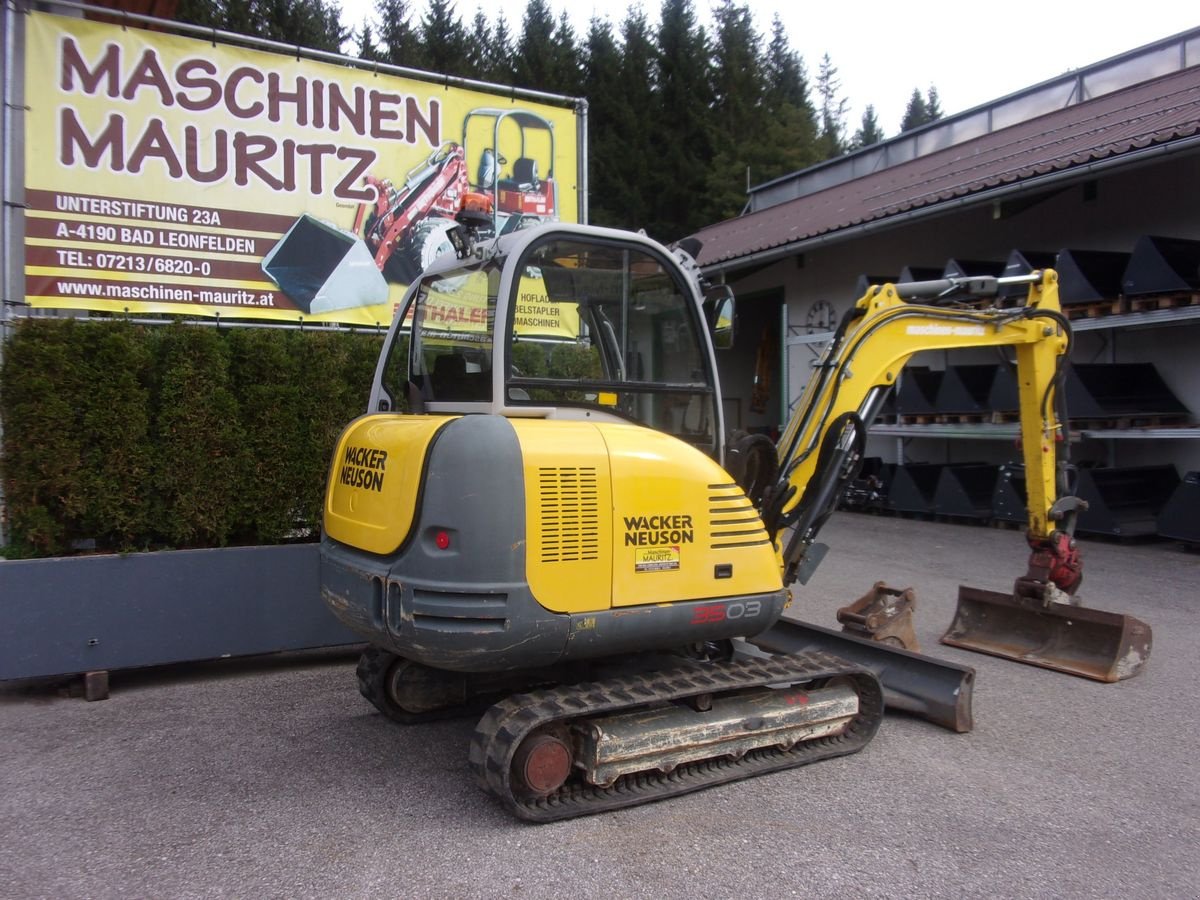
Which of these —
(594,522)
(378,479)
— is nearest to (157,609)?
(378,479)

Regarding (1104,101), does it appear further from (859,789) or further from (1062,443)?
(859,789)

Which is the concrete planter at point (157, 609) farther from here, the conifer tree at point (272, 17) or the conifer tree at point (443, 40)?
the conifer tree at point (443, 40)

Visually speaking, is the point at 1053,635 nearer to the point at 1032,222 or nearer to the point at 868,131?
the point at 1032,222

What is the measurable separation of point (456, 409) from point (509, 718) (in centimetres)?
150

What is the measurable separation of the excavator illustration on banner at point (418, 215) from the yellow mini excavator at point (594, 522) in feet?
9.61

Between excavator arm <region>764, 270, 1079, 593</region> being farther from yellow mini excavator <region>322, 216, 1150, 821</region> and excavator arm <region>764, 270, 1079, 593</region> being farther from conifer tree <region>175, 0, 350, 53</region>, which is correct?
conifer tree <region>175, 0, 350, 53</region>

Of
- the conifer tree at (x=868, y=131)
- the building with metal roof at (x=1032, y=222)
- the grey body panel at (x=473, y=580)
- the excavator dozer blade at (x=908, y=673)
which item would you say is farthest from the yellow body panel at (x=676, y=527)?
the conifer tree at (x=868, y=131)

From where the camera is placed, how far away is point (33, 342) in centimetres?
591

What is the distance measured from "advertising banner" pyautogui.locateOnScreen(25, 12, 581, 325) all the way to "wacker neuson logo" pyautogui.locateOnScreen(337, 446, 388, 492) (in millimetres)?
3753

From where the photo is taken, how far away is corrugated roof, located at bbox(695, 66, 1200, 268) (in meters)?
11.4

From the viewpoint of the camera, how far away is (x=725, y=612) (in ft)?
14.8

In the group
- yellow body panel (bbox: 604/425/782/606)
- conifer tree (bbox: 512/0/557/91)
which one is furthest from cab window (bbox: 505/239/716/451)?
conifer tree (bbox: 512/0/557/91)

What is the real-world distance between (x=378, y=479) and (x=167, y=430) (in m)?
2.62

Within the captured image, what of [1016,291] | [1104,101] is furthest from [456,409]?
[1104,101]
